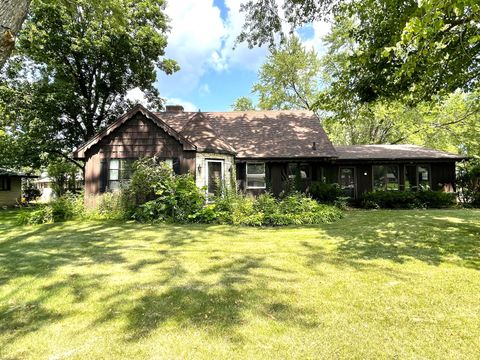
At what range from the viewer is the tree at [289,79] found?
31.5 meters

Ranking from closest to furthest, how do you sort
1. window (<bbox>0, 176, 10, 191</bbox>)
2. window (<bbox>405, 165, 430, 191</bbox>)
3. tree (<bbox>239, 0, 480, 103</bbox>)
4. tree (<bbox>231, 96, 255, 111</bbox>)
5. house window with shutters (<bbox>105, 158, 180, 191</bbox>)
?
tree (<bbox>239, 0, 480, 103</bbox>), house window with shutters (<bbox>105, 158, 180, 191</bbox>), window (<bbox>405, 165, 430, 191</bbox>), window (<bbox>0, 176, 10, 191</bbox>), tree (<bbox>231, 96, 255, 111</bbox>)

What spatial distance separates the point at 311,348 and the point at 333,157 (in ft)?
45.2

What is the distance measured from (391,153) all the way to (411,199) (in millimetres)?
3668

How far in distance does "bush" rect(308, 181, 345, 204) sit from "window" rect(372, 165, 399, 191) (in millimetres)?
4196

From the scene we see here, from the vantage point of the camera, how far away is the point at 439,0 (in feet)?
13.1

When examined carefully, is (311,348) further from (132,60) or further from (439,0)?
(132,60)

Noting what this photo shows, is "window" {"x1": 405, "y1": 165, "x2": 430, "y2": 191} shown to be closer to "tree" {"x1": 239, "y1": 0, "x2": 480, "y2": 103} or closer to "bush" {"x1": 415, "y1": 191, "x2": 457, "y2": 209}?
"bush" {"x1": 415, "y1": 191, "x2": 457, "y2": 209}

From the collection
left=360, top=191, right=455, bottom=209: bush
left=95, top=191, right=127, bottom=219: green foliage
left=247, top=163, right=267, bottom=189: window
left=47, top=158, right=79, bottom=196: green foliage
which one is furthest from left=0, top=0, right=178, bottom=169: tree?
left=360, top=191, right=455, bottom=209: bush

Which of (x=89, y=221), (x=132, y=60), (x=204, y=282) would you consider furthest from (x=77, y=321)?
(x=132, y=60)

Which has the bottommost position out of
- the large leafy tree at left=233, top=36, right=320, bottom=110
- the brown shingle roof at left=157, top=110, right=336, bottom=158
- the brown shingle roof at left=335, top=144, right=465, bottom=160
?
the brown shingle roof at left=335, top=144, right=465, bottom=160

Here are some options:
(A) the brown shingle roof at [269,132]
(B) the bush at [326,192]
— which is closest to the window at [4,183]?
(A) the brown shingle roof at [269,132]

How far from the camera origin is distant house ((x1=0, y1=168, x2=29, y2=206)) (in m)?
21.9

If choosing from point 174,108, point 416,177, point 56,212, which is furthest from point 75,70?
point 416,177

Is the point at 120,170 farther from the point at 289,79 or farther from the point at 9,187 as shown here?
the point at 289,79
